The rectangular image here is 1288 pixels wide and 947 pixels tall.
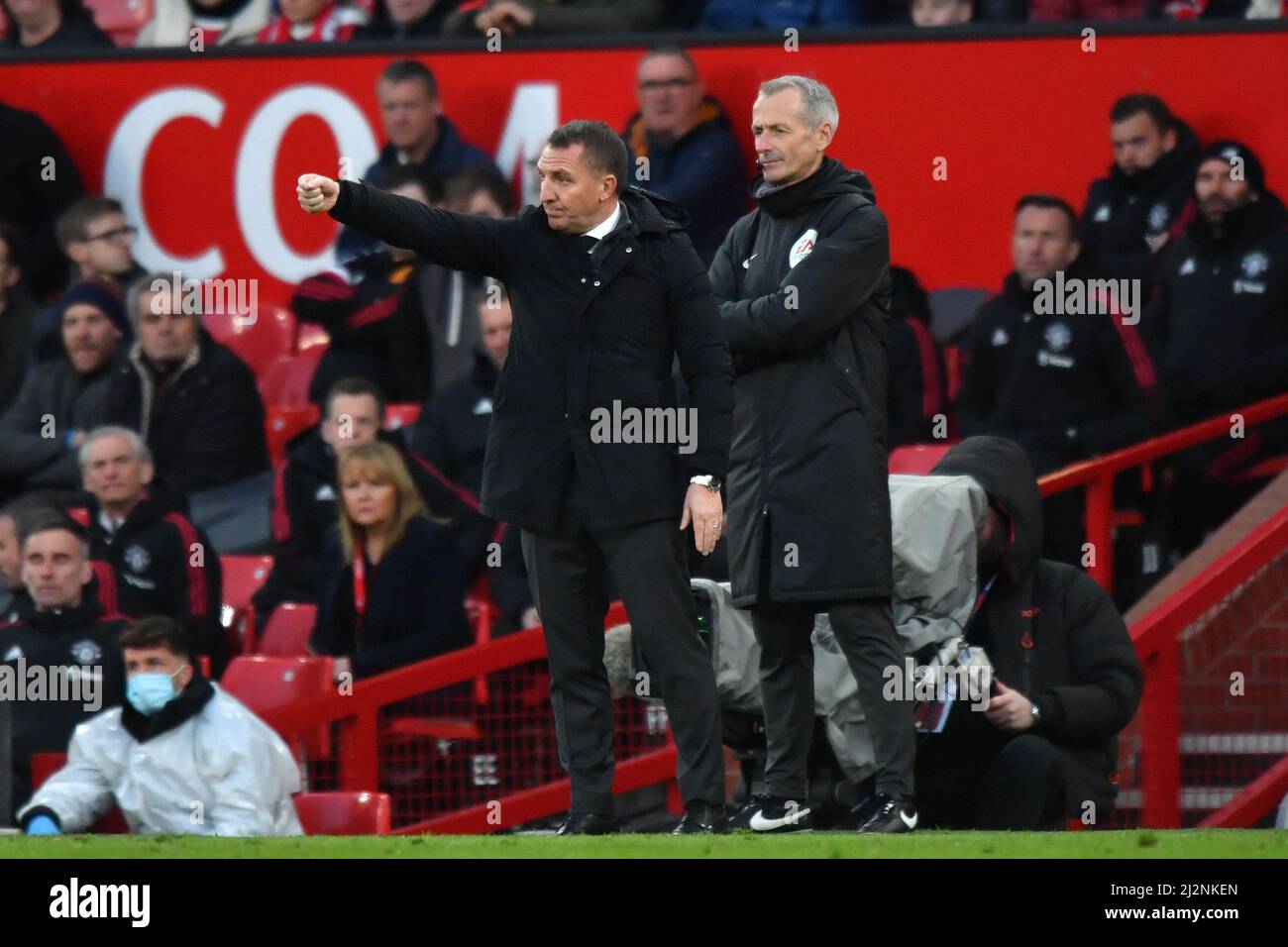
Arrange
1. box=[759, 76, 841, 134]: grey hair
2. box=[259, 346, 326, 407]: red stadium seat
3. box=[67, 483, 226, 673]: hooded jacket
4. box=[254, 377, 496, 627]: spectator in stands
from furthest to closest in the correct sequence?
1. box=[259, 346, 326, 407]: red stadium seat
2. box=[254, 377, 496, 627]: spectator in stands
3. box=[67, 483, 226, 673]: hooded jacket
4. box=[759, 76, 841, 134]: grey hair

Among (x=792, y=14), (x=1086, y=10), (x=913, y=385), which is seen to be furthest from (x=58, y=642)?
(x=1086, y=10)

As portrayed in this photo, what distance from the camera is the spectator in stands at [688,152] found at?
1012 centimetres

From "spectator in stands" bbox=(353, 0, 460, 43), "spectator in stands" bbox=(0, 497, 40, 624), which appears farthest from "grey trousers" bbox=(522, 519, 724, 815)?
"spectator in stands" bbox=(353, 0, 460, 43)

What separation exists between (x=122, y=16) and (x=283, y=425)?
280cm

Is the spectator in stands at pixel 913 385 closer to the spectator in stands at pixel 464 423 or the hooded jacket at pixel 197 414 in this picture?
the spectator in stands at pixel 464 423

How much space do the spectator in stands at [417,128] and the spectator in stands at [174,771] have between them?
3.48 meters

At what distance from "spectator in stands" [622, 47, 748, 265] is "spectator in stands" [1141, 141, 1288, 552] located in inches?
71.0

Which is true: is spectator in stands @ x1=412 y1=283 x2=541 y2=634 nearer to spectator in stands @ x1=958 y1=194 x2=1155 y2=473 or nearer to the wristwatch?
spectator in stands @ x1=958 y1=194 x2=1155 y2=473

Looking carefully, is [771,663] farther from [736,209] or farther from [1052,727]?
[736,209]

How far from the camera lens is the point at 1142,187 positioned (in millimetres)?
9852

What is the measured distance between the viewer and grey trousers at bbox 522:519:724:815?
6.18m

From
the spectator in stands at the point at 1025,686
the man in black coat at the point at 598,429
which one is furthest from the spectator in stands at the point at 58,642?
the spectator in stands at the point at 1025,686

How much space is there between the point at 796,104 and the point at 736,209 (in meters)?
3.86
